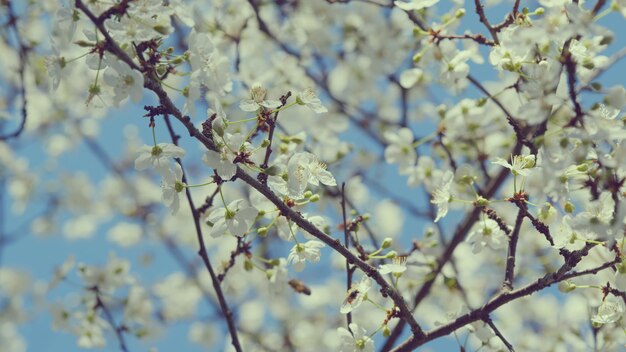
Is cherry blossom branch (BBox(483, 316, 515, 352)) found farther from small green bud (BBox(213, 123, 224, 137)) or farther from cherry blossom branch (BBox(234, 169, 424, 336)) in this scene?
small green bud (BBox(213, 123, 224, 137))

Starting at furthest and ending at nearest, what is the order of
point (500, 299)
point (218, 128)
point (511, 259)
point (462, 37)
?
1. point (462, 37)
2. point (511, 259)
3. point (500, 299)
4. point (218, 128)

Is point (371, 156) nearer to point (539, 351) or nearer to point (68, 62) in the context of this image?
point (539, 351)

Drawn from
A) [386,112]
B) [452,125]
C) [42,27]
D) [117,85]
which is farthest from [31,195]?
[117,85]

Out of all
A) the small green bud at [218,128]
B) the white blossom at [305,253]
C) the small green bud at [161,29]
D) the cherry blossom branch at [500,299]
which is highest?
the small green bud at [161,29]

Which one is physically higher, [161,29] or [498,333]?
[161,29]

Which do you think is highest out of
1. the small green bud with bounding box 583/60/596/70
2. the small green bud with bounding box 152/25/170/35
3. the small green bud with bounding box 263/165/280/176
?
the small green bud with bounding box 152/25/170/35

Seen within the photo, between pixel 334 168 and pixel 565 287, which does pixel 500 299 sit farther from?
pixel 334 168

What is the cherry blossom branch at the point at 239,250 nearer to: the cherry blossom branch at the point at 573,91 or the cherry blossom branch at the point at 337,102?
the cherry blossom branch at the point at 573,91

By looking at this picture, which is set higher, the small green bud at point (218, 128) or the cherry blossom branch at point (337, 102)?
the cherry blossom branch at point (337, 102)

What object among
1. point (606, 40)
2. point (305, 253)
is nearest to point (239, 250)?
point (305, 253)

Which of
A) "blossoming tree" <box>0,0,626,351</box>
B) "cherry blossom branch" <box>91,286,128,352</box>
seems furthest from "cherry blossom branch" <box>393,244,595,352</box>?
"cherry blossom branch" <box>91,286,128,352</box>

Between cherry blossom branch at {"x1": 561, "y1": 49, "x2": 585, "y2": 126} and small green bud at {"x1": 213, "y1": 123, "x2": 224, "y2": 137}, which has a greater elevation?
small green bud at {"x1": 213, "y1": 123, "x2": 224, "y2": 137}

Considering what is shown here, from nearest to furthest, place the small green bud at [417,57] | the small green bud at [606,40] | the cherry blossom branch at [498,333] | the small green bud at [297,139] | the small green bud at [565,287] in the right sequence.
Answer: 1. the cherry blossom branch at [498,333]
2. the small green bud at [565,287]
3. the small green bud at [606,40]
4. the small green bud at [297,139]
5. the small green bud at [417,57]

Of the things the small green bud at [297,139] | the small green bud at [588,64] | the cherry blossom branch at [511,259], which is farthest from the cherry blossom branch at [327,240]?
the small green bud at [588,64]
